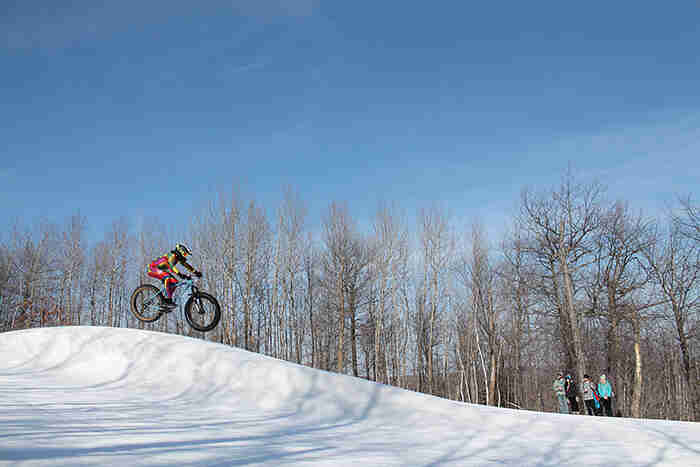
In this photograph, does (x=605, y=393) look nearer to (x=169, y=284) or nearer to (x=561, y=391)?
(x=561, y=391)

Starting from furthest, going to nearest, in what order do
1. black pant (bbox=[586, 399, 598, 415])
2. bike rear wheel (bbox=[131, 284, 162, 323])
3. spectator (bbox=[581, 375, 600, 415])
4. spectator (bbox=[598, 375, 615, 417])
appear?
1. black pant (bbox=[586, 399, 598, 415])
2. spectator (bbox=[581, 375, 600, 415])
3. spectator (bbox=[598, 375, 615, 417])
4. bike rear wheel (bbox=[131, 284, 162, 323])

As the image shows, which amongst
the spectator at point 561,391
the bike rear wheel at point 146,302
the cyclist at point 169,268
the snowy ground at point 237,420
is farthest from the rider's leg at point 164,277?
the spectator at point 561,391

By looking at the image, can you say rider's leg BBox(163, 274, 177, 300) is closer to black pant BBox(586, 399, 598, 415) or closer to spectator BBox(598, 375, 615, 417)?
spectator BBox(598, 375, 615, 417)

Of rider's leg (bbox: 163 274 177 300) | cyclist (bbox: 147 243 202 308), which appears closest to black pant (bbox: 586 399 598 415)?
cyclist (bbox: 147 243 202 308)

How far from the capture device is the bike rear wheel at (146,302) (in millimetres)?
11750

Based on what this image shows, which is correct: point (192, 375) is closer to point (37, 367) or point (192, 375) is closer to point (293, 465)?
point (37, 367)

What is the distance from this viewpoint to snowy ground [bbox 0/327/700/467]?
5090 mm

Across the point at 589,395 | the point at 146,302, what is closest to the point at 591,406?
the point at 589,395

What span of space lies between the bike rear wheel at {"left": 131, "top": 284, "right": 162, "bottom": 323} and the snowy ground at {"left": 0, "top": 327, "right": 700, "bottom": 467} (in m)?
0.53

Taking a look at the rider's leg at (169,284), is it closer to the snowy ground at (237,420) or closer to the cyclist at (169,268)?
the cyclist at (169,268)

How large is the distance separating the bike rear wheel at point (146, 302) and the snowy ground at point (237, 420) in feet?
1.73

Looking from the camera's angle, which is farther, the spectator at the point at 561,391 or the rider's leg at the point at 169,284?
the spectator at the point at 561,391

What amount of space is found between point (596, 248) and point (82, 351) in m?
21.6

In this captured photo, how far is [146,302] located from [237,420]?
19.2 ft
